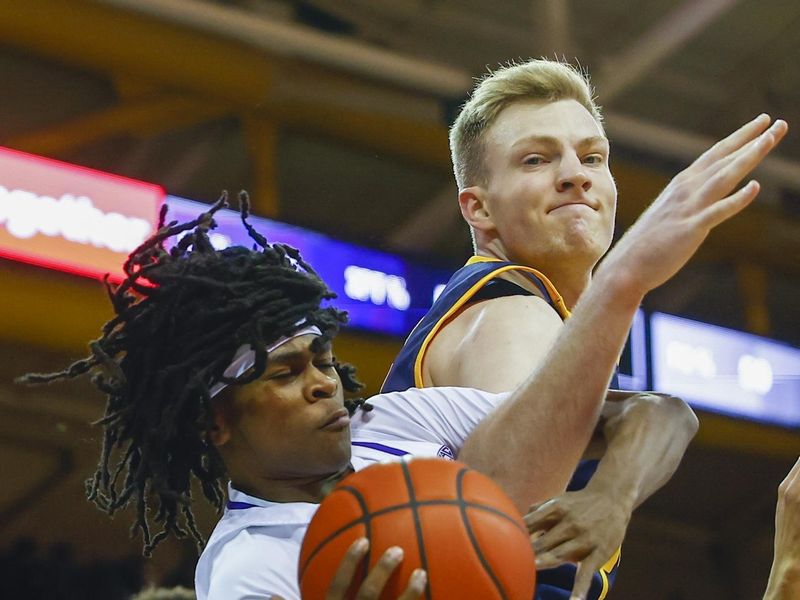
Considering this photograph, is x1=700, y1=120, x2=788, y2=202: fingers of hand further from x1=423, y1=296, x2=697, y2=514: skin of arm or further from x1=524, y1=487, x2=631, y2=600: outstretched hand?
x1=524, y1=487, x2=631, y2=600: outstretched hand

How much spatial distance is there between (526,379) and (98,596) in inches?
203

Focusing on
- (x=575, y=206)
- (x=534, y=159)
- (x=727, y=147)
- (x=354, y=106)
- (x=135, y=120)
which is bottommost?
(x=727, y=147)

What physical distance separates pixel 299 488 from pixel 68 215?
3833mm

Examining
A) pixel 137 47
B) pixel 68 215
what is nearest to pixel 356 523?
pixel 68 215

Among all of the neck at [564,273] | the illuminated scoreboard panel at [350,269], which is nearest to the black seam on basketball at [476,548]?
the neck at [564,273]

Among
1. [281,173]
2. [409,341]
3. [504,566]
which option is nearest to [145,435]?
[409,341]

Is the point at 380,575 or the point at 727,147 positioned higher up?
the point at 727,147

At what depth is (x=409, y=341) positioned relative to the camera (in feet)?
8.43

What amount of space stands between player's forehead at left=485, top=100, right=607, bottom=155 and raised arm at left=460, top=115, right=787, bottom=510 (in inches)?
25.0

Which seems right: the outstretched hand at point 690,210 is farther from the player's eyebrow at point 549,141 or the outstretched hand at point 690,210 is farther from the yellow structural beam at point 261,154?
the yellow structural beam at point 261,154

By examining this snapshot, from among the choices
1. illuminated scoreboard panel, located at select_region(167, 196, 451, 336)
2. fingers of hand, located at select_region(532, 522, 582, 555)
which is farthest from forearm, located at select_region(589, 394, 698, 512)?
illuminated scoreboard panel, located at select_region(167, 196, 451, 336)

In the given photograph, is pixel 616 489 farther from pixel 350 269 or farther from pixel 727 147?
pixel 350 269

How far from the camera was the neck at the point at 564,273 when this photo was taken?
2.58 meters

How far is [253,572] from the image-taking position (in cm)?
195
